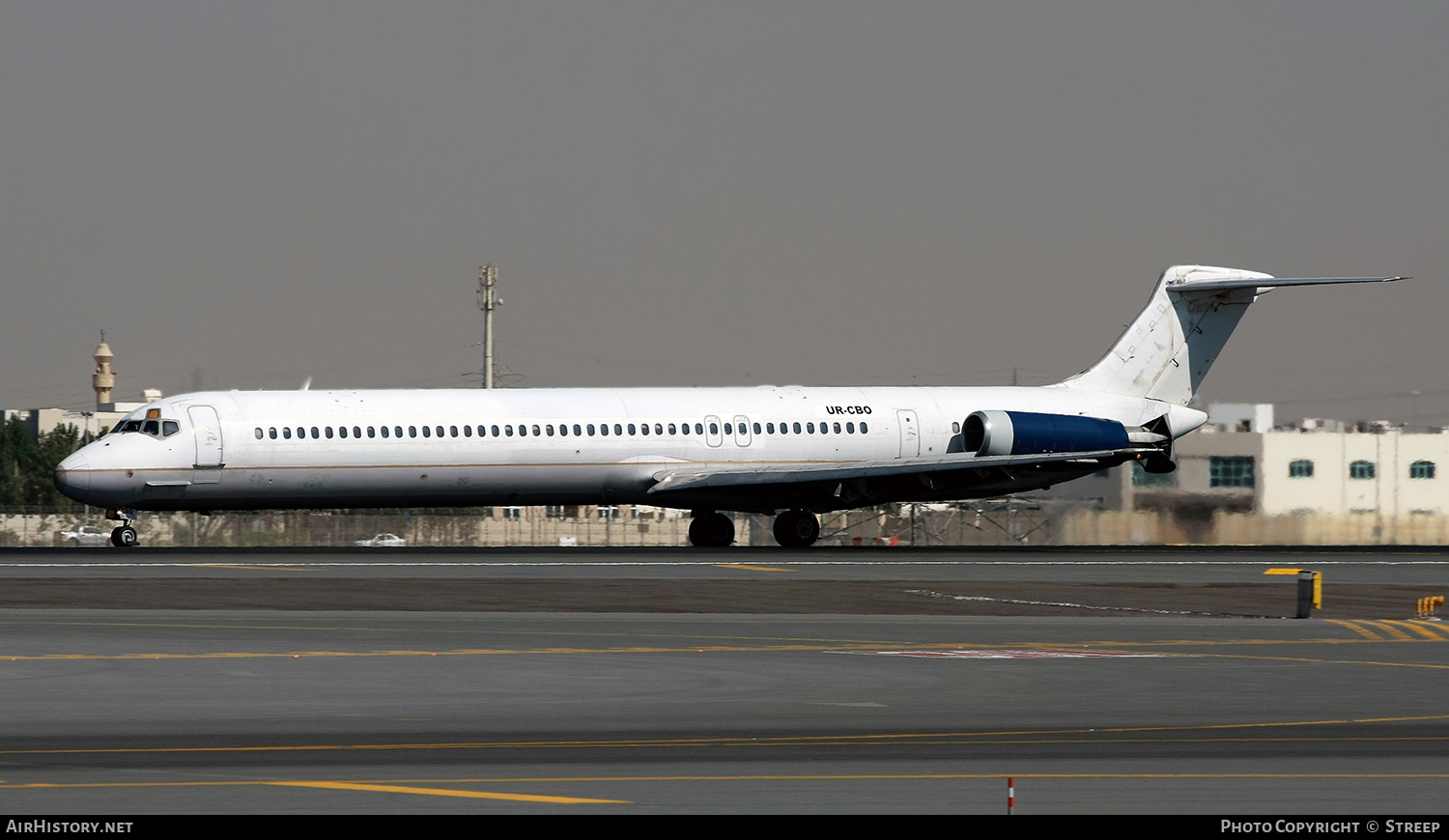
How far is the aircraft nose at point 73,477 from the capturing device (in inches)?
1753

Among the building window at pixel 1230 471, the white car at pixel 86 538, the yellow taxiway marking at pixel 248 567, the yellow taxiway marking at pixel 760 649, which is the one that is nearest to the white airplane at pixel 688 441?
the building window at pixel 1230 471

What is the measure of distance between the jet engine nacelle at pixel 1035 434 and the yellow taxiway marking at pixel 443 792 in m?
38.4

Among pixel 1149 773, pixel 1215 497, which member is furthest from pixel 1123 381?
pixel 1149 773

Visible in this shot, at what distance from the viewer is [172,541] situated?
5775 centimetres

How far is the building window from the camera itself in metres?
56.1

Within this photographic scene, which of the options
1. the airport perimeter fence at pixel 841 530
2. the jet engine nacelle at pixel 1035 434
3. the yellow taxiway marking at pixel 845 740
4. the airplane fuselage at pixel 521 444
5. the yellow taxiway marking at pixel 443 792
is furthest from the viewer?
the airport perimeter fence at pixel 841 530

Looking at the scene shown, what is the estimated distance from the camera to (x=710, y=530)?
51.3 meters

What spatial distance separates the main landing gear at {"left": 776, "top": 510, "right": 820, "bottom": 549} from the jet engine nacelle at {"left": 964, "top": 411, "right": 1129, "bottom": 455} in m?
4.90

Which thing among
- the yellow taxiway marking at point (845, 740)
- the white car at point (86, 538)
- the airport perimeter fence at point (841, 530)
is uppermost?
the yellow taxiway marking at point (845, 740)

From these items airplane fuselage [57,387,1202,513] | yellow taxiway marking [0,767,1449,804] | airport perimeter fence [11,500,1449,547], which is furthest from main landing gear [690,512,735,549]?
yellow taxiway marking [0,767,1449,804]

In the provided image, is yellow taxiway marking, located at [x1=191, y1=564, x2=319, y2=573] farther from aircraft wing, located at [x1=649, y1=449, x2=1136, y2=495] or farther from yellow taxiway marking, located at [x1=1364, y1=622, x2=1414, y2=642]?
yellow taxiway marking, located at [x1=1364, y1=622, x2=1414, y2=642]

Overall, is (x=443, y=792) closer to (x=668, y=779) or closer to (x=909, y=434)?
Result: (x=668, y=779)

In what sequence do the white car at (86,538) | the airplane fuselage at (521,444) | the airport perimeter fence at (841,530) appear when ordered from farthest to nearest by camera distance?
the white car at (86,538), the airport perimeter fence at (841,530), the airplane fuselage at (521,444)

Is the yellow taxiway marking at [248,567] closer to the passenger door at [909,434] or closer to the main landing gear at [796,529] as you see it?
the main landing gear at [796,529]
